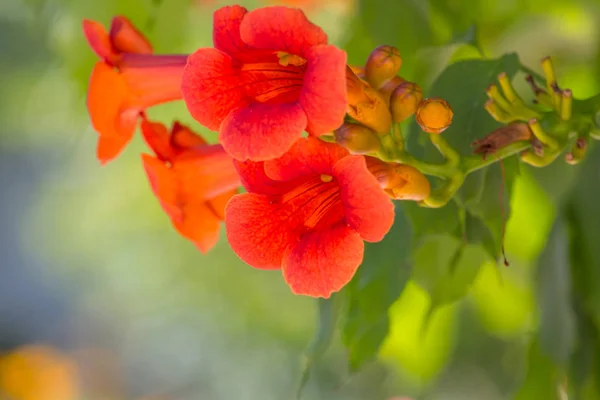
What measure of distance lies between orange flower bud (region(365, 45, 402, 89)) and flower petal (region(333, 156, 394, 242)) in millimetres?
96

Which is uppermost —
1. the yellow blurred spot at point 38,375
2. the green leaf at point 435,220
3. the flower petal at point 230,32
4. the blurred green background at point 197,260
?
the flower petal at point 230,32

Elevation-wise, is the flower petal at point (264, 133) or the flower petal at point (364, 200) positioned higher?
the flower petal at point (264, 133)

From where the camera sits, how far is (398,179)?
1.63 ft

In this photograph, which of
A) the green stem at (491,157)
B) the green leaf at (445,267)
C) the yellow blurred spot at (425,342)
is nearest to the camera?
the green stem at (491,157)

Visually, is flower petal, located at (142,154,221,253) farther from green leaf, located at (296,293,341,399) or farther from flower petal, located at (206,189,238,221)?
green leaf, located at (296,293,341,399)

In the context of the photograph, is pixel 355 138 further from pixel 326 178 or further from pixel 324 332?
pixel 324 332

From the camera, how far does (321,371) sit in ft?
6.23

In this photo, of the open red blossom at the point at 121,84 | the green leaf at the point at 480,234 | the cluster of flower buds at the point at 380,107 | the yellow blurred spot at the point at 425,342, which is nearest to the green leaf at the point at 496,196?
the green leaf at the point at 480,234

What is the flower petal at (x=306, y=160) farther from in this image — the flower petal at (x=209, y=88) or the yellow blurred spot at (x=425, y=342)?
the yellow blurred spot at (x=425, y=342)

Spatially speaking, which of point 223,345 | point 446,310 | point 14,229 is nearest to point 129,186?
point 223,345

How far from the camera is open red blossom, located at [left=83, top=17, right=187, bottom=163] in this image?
686 millimetres

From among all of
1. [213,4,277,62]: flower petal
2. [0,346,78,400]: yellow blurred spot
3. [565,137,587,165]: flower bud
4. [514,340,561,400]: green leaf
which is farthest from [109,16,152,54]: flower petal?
[0,346,78,400]: yellow blurred spot

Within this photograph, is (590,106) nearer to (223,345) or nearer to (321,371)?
(321,371)

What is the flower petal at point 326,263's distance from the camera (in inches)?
18.2
